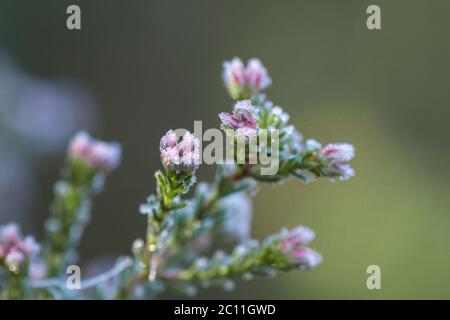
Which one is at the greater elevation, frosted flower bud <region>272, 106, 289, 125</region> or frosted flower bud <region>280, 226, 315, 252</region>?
frosted flower bud <region>272, 106, 289, 125</region>

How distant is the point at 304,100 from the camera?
22.7ft

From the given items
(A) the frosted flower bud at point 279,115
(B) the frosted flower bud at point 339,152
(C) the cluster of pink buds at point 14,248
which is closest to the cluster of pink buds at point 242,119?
(A) the frosted flower bud at point 279,115

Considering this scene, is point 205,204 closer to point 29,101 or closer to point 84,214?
point 84,214

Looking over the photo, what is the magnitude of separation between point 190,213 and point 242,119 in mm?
522

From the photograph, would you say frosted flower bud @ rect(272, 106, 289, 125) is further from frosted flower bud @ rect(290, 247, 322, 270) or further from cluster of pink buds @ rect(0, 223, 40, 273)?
cluster of pink buds @ rect(0, 223, 40, 273)

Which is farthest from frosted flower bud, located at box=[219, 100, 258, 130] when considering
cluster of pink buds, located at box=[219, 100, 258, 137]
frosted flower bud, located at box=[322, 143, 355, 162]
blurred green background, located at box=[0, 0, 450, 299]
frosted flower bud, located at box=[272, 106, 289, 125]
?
blurred green background, located at box=[0, 0, 450, 299]

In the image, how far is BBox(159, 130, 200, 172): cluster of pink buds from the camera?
4.27 ft

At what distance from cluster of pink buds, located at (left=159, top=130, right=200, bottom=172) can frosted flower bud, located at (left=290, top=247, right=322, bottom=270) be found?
17.1 inches

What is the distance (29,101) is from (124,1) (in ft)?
12.8

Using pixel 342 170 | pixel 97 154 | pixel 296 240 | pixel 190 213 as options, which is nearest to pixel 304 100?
pixel 97 154

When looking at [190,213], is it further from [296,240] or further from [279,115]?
[279,115]

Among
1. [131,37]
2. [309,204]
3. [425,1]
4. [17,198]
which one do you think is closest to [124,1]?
[131,37]

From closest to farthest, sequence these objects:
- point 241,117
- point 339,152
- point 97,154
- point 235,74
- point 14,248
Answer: point 241,117 < point 339,152 < point 14,248 < point 235,74 < point 97,154

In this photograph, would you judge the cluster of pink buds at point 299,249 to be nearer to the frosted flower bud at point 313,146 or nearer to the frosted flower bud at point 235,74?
the frosted flower bud at point 313,146
